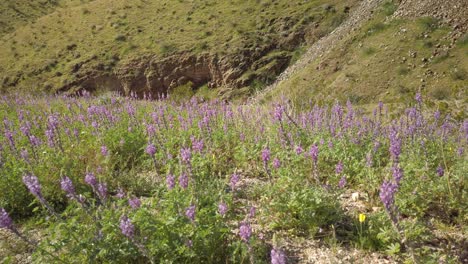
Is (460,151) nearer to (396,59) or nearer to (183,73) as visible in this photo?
(396,59)

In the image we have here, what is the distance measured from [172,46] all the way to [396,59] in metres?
18.0

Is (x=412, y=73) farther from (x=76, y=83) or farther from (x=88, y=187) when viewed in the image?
(x=76, y=83)

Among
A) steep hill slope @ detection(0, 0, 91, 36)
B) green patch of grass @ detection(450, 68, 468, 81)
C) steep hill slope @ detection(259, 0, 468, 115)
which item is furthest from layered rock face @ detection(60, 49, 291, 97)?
steep hill slope @ detection(0, 0, 91, 36)

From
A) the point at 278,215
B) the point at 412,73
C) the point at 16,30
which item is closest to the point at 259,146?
the point at 278,215

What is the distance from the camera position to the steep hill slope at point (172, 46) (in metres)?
26.9

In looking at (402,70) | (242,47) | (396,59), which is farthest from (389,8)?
(242,47)

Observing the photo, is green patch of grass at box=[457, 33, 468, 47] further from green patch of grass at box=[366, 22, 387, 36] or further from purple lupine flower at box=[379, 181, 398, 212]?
purple lupine flower at box=[379, 181, 398, 212]

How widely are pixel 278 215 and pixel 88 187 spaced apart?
92.8 inches

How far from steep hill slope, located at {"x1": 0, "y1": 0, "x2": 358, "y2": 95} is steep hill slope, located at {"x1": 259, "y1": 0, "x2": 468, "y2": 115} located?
629 centimetres

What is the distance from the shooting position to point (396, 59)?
16578 mm

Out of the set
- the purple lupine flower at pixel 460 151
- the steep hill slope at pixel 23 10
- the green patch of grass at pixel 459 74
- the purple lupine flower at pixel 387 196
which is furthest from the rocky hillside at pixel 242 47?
the purple lupine flower at pixel 387 196

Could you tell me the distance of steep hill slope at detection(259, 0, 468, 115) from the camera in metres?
14.8

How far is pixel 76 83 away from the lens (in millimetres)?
28359

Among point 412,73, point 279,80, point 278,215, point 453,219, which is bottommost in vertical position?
point 279,80
